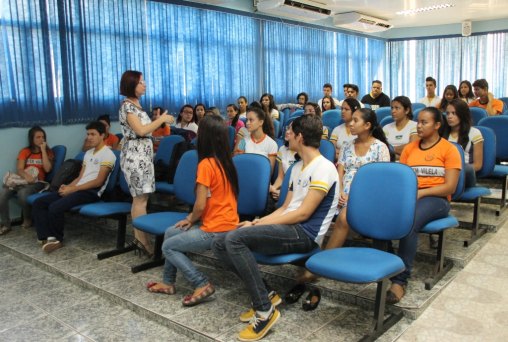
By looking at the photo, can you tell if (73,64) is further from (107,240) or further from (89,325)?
(89,325)

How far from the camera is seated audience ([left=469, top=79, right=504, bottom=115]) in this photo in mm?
5828

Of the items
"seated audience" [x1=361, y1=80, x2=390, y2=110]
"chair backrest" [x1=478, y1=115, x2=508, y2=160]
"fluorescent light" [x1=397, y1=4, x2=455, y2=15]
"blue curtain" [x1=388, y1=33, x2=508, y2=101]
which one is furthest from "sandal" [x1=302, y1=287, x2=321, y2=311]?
"blue curtain" [x1=388, y1=33, x2=508, y2=101]

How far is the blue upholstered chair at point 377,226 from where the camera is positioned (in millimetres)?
2098

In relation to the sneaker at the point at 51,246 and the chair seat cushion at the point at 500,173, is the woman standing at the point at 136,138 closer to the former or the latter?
the sneaker at the point at 51,246

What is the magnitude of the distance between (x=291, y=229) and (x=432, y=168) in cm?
112

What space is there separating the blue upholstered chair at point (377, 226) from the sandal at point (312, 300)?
381 mm

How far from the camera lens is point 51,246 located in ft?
12.7

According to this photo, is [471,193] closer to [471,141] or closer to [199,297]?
[471,141]

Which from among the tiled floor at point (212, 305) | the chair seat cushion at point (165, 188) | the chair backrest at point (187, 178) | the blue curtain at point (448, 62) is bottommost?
the tiled floor at point (212, 305)

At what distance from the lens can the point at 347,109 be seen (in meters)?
4.05

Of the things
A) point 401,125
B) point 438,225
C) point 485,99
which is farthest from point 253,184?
point 485,99

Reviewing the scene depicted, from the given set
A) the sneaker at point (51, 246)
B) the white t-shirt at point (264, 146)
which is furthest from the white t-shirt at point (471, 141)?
the sneaker at point (51, 246)

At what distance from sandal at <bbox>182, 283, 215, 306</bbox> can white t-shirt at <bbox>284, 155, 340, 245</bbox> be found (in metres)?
0.67

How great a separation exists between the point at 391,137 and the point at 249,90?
388cm
